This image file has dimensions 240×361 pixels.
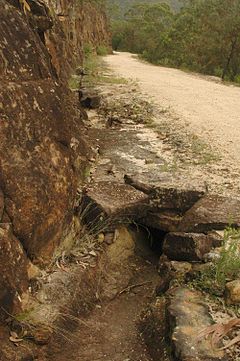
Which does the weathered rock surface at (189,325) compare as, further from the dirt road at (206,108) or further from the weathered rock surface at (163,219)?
the dirt road at (206,108)

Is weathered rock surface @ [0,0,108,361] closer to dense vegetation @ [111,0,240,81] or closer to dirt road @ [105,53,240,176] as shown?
dirt road @ [105,53,240,176]

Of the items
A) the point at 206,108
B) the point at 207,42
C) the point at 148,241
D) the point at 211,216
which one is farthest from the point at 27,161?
the point at 207,42

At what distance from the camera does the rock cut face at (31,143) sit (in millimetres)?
4215

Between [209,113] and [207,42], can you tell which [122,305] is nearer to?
[209,113]

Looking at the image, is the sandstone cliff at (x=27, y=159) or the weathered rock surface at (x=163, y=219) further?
the weathered rock surface at (x=163, y=219)

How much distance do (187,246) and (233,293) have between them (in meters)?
0.90

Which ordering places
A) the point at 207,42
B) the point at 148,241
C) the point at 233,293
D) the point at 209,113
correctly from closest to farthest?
the point at 233,293 < the point at 148,241 < the point at 209,113 < the point at 207,42

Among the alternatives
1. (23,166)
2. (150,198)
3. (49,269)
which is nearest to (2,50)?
(23,166)

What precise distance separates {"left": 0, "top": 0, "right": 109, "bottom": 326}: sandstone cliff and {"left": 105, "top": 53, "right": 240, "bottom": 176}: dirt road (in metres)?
3.01

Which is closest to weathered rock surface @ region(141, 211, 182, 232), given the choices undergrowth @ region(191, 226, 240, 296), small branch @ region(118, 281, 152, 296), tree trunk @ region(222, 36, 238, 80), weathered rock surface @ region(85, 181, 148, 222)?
weathered rock surface @ region(85, 181, 148, 222)

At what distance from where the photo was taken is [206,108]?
1100cm

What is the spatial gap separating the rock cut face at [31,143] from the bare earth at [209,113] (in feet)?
7.93

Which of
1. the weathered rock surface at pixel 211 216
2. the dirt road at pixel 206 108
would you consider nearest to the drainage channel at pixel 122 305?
the weathered rock surface at pixel 211 216

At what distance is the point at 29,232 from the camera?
172 inches
